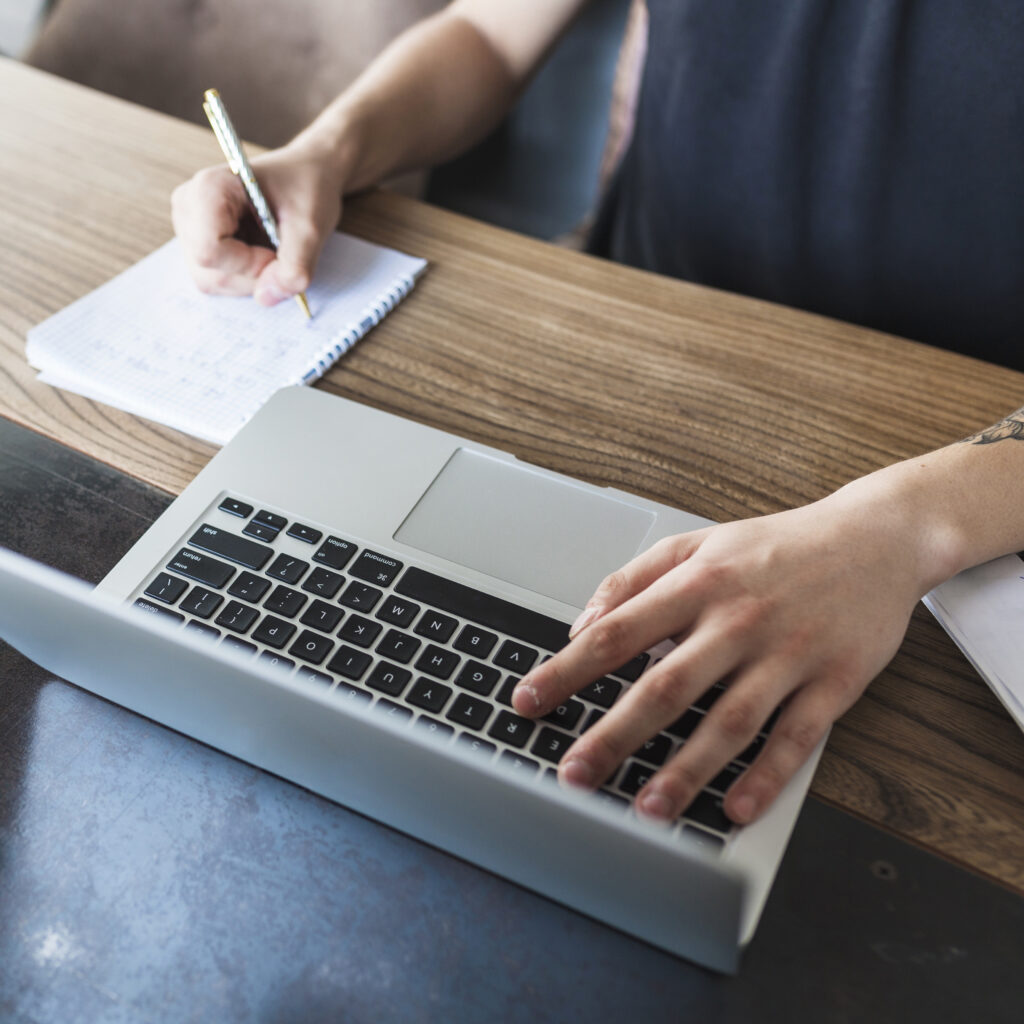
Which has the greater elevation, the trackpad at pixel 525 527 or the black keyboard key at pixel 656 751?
the trackpad at pixel 525 527

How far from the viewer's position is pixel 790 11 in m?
0.84

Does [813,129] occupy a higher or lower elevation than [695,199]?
higher

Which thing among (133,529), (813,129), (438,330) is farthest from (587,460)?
(813,129)

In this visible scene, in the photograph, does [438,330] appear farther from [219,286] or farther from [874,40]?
[874,40]

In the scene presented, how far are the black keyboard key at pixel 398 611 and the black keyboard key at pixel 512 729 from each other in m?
0.08

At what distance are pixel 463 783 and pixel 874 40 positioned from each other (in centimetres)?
84

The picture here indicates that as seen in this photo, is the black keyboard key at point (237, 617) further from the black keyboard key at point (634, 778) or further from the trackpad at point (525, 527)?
the black keyboard key at point (634, 778)

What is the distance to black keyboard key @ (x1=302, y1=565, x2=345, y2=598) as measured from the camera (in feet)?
1.57

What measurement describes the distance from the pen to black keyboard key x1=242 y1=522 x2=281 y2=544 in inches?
10.4

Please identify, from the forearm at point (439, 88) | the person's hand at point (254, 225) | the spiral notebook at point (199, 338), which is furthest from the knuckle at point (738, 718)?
the forearm at point (439, 88)

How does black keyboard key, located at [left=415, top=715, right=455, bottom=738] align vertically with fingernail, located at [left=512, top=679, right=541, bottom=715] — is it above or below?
below

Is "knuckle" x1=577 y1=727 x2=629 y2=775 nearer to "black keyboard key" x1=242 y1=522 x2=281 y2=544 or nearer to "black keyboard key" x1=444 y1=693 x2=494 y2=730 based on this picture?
→ "black keyboard key" x1=444 y1=693 x2=494 y2=730

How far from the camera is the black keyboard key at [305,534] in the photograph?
1.67 ft

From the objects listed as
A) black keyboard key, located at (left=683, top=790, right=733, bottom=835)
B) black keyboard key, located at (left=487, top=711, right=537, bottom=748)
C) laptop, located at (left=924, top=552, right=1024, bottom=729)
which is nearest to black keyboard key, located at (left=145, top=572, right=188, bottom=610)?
black keyboard key, located at (left=487, top=711, right=537, bottom=748)
